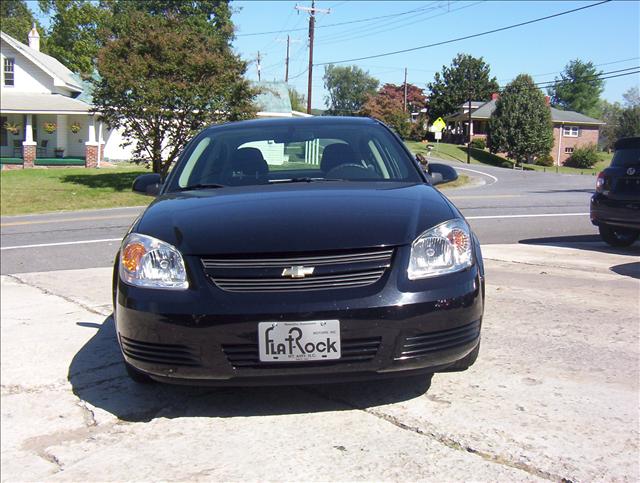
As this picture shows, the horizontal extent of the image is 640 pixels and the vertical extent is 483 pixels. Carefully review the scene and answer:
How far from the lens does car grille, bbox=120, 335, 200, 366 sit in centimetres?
310

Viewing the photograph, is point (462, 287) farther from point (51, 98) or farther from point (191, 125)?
point (51, 98)

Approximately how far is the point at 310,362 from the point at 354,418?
479 mm

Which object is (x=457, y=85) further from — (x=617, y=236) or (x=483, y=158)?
(x=617, y=236)

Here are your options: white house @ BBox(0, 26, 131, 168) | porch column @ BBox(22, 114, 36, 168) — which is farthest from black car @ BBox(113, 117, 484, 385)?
porch column @ BBox(22, 114, 36, 168)

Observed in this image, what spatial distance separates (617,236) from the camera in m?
8.86

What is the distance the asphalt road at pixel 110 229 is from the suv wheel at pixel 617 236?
3.07 feet

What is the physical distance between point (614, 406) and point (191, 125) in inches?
765

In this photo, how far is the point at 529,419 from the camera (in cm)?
322

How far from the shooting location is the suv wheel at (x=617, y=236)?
874cm

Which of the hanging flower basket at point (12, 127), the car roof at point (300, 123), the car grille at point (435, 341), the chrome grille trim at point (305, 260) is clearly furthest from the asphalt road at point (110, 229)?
the hanging flower basket at point (12, 127)

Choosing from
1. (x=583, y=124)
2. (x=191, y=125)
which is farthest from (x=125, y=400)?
(x=583, y=124)

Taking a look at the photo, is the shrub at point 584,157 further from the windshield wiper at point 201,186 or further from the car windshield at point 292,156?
the windshield wiper at point 201,186

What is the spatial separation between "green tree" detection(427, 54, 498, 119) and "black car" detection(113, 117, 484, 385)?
82636 mm

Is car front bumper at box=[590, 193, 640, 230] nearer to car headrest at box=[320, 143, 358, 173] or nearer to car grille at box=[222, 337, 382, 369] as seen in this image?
car headrest at box=[320, 143, 358, 173]
